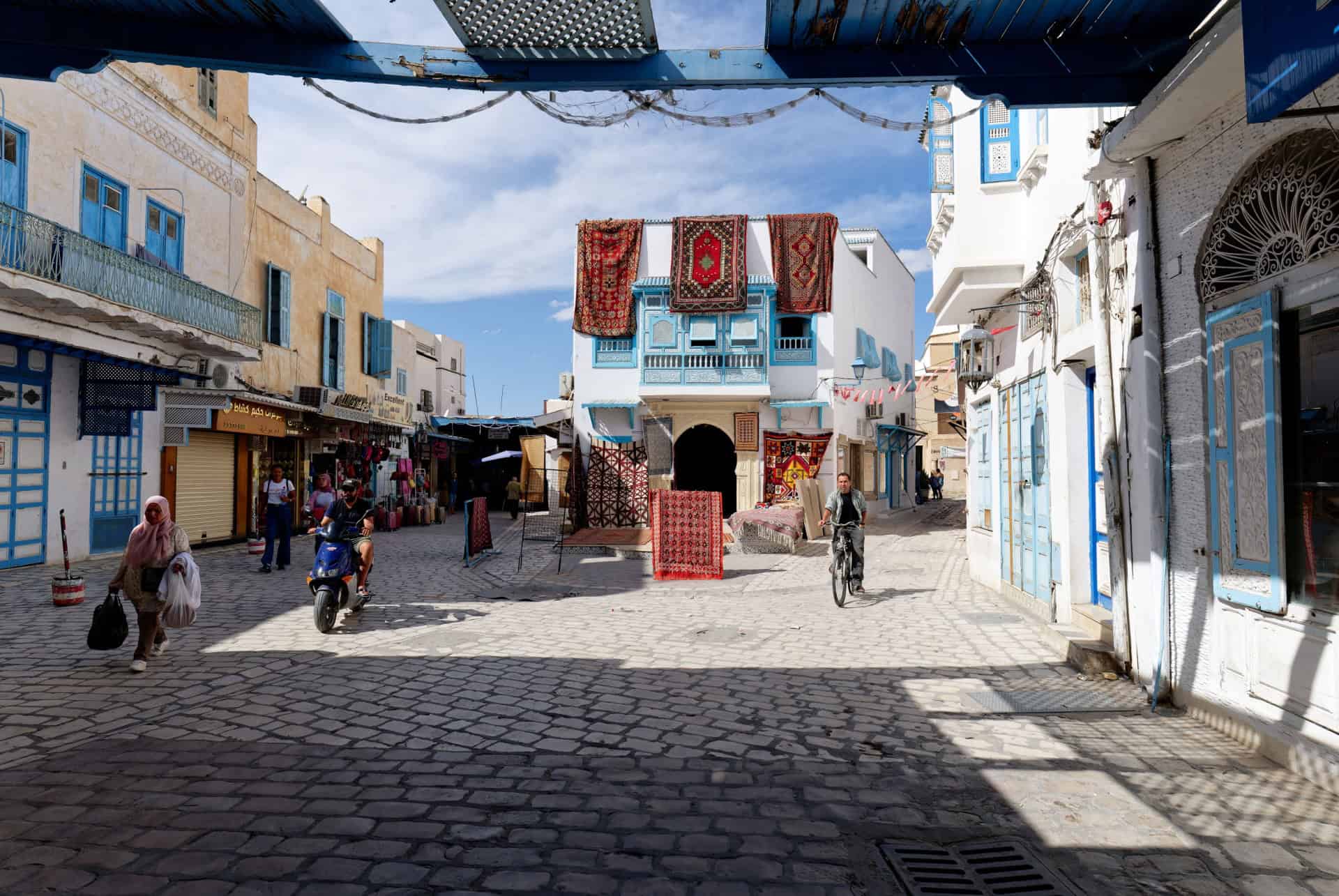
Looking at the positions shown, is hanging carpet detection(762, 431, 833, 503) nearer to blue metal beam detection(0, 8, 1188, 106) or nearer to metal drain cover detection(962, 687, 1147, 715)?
metal drain cover detection(962, 687, 1147, 715)

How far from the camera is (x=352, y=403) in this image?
74.4ft

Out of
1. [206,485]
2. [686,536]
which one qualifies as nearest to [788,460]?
[686,536]

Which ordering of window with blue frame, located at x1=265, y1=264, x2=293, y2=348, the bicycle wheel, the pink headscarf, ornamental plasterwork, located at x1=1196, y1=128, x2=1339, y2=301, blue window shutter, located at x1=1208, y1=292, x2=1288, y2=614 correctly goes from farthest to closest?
window with blue frame, located at x1=265, y1=264, x2=293, y2=348 → the bicycle wheel → the pink headscarf → blue window shutter, located at x1=1208, y1=292, x2=1288, y2=614 → ornamental plasterwork, located at x1=1196, y1=128, x2=1339, y2=301

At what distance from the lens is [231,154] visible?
17.7 meters

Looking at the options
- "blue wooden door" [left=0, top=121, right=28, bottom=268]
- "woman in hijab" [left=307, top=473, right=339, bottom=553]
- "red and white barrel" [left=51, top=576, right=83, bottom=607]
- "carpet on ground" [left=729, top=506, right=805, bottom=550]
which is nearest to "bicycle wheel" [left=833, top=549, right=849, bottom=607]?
"carpet on ground" [left=729, top=506, right=805, bottom=550]

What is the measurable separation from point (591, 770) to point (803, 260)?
2000 centimetres

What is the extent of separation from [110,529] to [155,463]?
1.53m

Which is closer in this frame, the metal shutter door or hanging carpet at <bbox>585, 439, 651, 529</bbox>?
the metal shutter door

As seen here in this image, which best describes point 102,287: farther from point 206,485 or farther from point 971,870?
point 971,870

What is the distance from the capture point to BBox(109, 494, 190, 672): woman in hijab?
6461 mm

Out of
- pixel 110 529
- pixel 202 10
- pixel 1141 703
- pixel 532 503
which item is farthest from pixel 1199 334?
pixel 532 503

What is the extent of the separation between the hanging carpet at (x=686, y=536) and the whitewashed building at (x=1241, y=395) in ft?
25.1

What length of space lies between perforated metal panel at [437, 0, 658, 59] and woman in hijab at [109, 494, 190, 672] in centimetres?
435

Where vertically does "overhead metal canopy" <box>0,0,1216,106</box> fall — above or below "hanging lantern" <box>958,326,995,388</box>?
above
